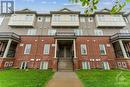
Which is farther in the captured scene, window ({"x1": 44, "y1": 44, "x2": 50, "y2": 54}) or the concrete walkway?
window ({"x1": 44, "y1": 44, "x2": 50, "y2": 54})

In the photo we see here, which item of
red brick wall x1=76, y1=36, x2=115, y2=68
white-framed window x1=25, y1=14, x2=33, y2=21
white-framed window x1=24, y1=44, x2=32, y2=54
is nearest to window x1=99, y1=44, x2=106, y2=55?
red brick wall x1=76, y1=36, x2=115, y2=68

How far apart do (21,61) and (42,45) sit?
13.1ft

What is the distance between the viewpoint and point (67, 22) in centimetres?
2633

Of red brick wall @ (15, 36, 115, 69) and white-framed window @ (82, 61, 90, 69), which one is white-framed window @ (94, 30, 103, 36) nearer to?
red brick wall @ (15, 36, 115, 69)

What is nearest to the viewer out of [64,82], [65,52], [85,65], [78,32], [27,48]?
[64,82]

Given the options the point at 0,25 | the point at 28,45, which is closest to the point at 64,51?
the point at 28,45

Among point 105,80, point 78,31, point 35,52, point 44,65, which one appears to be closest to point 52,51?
point 44,65

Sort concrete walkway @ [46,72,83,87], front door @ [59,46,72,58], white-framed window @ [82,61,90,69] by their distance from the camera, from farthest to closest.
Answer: front door @ [59,46,72,58] → white-framed window @ [82,61,90,69] → concrete walkway @ [46,72,83,87]

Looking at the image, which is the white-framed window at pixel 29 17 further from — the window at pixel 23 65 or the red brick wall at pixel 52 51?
the window at pixel 23 65

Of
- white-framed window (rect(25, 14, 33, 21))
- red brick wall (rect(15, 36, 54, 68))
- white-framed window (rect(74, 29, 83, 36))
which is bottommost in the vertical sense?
red brick wall (rect(15, 36, 54, 68))

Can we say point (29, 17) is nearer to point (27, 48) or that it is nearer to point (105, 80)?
point (27, 48)

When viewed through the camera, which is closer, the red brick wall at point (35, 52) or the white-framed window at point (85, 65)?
the white-framed window at point (85, 65)

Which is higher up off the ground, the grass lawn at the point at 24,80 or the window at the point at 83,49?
the window at the point at 83,49

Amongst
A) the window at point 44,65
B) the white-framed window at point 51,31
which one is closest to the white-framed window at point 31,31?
the white-framed window at point 51,31
